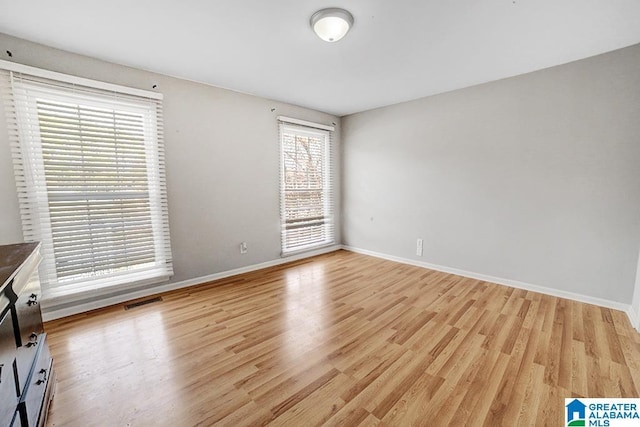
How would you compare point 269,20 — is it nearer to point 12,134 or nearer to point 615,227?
point 12,134

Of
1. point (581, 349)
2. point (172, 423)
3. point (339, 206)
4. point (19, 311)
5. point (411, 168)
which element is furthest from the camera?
point (339, 206)

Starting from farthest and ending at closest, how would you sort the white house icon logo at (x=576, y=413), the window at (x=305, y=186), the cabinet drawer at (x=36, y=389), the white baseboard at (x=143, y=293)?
the window at (x=305, y=186) → the white baseboard at (x=143, y=293) → the white house icon logo at (x=576, y=413) → the cabinet drawer at (x=36, y=389)

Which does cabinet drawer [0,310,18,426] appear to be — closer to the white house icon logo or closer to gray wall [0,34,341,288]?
gray wall [0,34,341,288]

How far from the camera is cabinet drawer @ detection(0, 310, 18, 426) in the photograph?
2.92 ft

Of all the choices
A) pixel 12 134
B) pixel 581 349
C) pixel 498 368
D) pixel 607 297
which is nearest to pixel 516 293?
pixel 607 297

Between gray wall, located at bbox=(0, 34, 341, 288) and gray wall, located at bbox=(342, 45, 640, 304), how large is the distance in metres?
1.89

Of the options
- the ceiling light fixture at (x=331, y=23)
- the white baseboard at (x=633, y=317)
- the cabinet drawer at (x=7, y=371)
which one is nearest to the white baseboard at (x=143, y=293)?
the cabinet drawer at (x=7, y=371)

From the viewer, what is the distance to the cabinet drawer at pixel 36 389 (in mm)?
1042

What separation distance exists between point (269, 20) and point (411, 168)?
2721mm

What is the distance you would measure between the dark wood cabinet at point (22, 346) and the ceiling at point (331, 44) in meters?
1.73

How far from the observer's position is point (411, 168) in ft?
12.7

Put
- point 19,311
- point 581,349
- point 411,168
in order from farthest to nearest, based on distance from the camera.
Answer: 1. point 411,168
2. point 581,349
3. point 19,311

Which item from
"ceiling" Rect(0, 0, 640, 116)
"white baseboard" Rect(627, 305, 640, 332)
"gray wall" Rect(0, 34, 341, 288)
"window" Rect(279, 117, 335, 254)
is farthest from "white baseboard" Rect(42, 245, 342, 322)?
"white baseboard" Rect(627, 305, 640, 332)

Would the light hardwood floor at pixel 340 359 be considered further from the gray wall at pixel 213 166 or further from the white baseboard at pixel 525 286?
the gray wall at pixel 213 166
